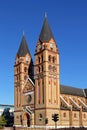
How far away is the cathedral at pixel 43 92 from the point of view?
71.8m

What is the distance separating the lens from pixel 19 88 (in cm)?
8294

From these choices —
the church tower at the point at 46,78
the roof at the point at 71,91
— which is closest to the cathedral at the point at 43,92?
the church tower at the point at 46,78

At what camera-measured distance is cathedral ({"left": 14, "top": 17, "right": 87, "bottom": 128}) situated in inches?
2825

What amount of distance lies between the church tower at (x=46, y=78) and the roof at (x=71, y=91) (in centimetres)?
1128

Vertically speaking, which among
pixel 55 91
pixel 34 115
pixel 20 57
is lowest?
pixel 34 115

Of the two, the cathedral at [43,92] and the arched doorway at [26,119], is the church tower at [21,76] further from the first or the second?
the arched doorway at [26,119]

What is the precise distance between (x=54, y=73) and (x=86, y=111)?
58.0 ft

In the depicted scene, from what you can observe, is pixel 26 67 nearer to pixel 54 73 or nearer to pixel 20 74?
pixel 20 74

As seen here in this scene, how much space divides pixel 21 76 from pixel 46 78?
13.4 m

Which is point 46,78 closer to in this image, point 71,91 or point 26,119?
point 26,119

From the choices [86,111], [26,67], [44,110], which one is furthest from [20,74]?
[86,111]

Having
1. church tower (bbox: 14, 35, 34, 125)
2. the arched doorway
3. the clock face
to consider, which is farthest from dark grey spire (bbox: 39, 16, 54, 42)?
the arched doorway

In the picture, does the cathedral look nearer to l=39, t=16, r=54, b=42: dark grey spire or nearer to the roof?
l=39, t=16, r=54, b=42: dark grey spire

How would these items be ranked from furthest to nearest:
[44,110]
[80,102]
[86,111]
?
[80,102] < [86,111] < [44,110]
